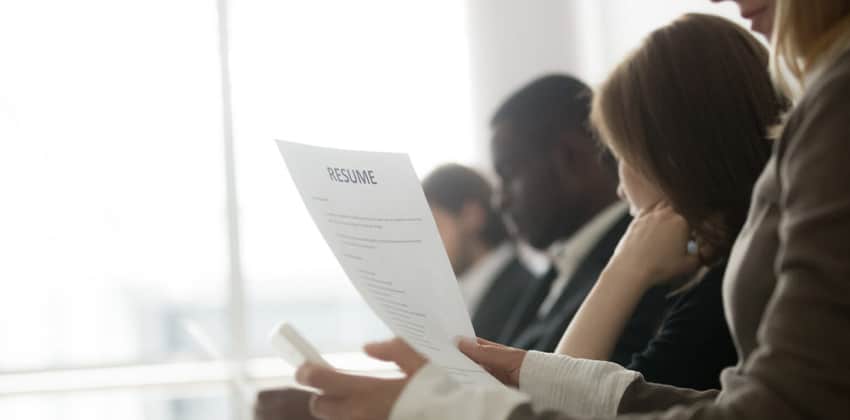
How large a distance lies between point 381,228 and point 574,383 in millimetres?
303

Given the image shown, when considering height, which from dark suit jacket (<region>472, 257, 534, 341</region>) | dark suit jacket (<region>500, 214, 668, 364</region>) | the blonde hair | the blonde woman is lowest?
dark suit jacket (<region>472, 257, 534, 341</region>)

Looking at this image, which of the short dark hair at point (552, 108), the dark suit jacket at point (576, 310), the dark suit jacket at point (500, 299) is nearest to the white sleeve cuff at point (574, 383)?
the dark suit jacket at point (576, 310)

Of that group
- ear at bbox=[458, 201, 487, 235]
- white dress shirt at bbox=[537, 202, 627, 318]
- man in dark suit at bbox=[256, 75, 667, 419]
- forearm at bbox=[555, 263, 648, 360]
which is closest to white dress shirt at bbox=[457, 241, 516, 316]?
ear at bbox=[458, 201, 487, 235]

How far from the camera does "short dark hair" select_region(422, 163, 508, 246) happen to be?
3309mm

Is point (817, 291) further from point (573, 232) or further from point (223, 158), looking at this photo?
point (223, 158)

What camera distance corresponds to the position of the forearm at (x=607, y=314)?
1526 millimetres

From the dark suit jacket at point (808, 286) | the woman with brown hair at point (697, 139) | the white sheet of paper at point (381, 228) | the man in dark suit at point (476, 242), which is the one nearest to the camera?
the dark suit jacket at point (808, 286)

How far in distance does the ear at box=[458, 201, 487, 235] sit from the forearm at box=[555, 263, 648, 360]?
177 cm

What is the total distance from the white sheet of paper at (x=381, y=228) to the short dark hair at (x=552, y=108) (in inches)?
56.6

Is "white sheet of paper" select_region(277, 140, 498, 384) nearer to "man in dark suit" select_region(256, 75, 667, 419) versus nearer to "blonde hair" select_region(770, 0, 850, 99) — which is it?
"blonde hair" select_region(770, 0, 850, 99)

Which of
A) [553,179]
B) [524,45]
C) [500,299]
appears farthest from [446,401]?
[524,45]

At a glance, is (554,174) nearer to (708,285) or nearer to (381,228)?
(708,285)

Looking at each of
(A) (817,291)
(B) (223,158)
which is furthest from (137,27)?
(A) (817,291)

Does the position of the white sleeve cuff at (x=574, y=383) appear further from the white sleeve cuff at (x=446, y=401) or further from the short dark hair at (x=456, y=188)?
the short dark hair at (x=456, y=188)
